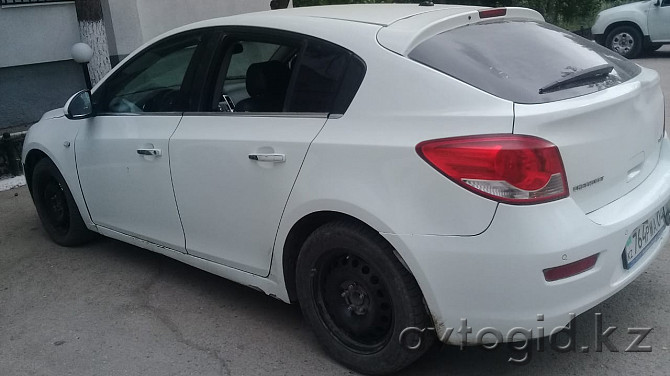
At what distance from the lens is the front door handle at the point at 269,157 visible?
3.28 meters

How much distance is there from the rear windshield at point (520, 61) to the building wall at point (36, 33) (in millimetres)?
7349

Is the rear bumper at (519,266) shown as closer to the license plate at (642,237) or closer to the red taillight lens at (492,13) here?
the license plate at (642,237)

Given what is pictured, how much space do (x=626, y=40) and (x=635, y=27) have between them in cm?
30

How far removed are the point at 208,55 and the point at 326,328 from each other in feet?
5.39

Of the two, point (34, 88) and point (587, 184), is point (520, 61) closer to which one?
point (587, 184)

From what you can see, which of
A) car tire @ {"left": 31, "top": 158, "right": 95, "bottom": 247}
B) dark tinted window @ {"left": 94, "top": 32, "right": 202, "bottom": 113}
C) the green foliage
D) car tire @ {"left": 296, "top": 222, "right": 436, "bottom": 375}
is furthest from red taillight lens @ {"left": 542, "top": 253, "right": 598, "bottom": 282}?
the green foliage

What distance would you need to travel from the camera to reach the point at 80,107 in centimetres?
458

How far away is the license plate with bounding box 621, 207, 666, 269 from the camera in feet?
9.73

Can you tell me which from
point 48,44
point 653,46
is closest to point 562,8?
point 653,46

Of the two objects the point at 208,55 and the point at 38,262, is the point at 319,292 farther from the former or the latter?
the point at 38,262

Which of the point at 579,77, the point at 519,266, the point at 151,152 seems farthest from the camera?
the point at 151,152

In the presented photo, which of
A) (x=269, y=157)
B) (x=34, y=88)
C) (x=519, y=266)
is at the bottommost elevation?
(x=34, y=88)

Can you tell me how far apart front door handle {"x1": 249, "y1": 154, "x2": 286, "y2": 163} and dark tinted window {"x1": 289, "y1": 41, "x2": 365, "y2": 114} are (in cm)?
25

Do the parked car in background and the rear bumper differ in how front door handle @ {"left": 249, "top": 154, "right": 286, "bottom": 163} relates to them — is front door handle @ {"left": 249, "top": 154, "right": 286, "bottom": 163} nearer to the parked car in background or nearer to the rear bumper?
the rear bumper
